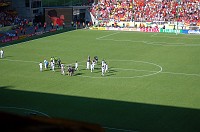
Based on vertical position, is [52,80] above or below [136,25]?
below

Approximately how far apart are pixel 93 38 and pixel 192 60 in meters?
19.8

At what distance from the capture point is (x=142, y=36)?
53.2m

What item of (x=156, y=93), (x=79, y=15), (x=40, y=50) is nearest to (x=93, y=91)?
(x=156, y=93)

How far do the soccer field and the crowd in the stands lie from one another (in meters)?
18.8

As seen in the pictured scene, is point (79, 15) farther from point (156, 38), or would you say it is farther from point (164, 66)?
point (164, 66)

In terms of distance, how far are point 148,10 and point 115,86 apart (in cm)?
4280

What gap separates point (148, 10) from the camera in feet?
217

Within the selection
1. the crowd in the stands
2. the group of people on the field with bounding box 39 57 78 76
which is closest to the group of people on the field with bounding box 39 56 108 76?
the group of people on the field with bounding box 39 57 78 76

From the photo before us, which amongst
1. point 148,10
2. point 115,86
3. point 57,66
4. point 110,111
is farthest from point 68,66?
point 148,10

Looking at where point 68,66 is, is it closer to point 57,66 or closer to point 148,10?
point 57,66

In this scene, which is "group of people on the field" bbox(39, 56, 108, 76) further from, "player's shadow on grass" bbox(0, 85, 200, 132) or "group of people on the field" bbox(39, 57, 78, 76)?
"player's shadow on grass" bbox(0, 85, 200, 132)

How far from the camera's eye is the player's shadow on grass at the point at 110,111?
18.1 meters

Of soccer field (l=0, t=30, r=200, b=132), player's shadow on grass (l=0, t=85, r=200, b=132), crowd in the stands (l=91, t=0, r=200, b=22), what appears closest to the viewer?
player's shadow on grass (l=0, t=85, r=200, b=132)

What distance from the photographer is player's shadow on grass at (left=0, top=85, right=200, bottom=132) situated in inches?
712
